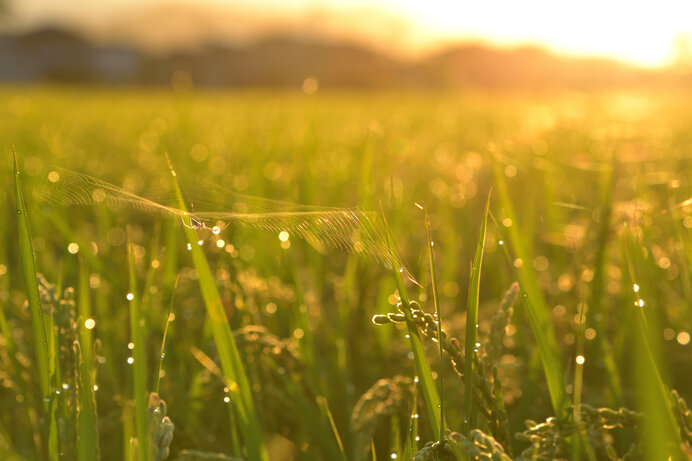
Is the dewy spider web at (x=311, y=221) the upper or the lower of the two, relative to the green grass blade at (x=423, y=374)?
upper

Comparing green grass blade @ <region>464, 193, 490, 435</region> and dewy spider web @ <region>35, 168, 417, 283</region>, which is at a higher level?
dewy spider web @ <region>35, 168, 417, 283</region>

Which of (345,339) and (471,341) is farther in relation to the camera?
(345,339)

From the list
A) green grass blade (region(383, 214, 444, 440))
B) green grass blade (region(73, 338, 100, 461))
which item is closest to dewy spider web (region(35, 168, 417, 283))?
green grass blade (region(383, 214, 444, 440))

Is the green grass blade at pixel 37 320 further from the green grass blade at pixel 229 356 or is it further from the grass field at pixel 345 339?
the green grass blade at pixel 229 356

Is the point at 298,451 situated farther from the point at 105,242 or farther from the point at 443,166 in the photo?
the point at 443,166

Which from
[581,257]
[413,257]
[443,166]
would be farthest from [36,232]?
[443,166]

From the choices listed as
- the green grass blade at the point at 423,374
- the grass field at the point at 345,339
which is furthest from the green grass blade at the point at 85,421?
the green grass blade at the point at 423,374

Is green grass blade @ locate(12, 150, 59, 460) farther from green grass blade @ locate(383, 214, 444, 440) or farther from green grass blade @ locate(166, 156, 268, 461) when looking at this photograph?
green grass blade @ locate(383, 214, 444, 440)

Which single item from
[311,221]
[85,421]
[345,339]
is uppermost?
[311,221]

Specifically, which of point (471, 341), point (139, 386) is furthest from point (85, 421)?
point (471, 341)

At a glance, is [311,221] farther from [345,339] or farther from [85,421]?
[345,339]
